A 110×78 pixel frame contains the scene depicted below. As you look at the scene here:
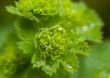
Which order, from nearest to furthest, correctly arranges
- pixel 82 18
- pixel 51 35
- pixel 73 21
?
pixel 51 35 → pixel 73 21 → pixel 82 18

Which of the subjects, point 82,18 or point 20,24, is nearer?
point 20,24

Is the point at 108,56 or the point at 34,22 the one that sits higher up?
the point at 34,22

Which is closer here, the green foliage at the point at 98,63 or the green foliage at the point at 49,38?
the green foliage at the point at 49,38

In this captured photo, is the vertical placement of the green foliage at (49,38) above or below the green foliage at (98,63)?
above

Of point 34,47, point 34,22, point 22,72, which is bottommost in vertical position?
point 22,72

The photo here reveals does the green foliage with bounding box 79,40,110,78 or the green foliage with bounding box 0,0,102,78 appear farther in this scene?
the green foliage with bounding box 79,40,110,78

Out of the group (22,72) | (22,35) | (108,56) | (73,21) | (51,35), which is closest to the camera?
(51,35)

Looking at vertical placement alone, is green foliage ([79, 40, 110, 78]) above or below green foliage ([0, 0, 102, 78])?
below

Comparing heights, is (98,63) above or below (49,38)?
below

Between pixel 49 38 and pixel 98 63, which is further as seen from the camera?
pixel 98 63

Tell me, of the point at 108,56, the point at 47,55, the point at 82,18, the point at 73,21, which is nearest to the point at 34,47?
the point at 47,55

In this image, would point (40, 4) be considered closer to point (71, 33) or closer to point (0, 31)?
point (71, 33)
